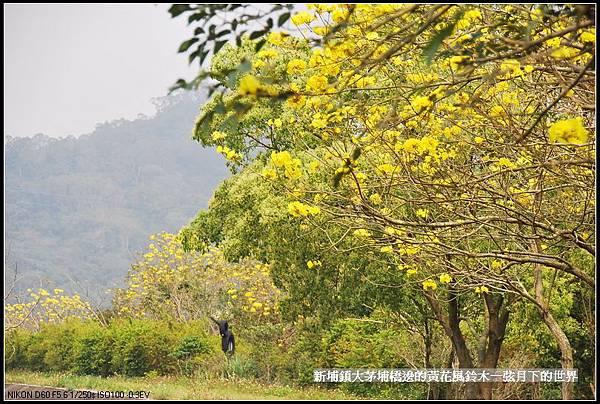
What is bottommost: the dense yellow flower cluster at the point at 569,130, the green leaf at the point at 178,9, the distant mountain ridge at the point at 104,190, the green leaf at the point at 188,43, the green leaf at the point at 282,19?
the dense yellow flower cluster at the point at 569,130

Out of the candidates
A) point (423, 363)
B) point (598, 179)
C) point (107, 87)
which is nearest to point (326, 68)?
point (598, 179)

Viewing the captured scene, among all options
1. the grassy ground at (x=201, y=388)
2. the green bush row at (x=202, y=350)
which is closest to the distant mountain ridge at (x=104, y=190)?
the green bush row at (x=202, y=350)

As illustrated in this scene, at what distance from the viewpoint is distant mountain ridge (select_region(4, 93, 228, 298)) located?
53.2m

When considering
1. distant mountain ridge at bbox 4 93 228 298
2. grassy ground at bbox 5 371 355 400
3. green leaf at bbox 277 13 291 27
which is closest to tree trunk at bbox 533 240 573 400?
grassy ground at bbox 5 371 355 400

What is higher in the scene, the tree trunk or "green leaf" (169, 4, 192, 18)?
"green leaf" (169, 4, 192, 18)

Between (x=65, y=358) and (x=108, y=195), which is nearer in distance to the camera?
(x=65, y=358)

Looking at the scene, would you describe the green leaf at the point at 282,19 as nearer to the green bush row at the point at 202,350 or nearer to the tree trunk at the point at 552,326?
the tree trunk at the point at 552,326

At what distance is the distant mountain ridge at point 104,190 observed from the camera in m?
53.2

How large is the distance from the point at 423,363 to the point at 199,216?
3.94m

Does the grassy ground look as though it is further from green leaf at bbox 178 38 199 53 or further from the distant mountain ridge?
the distant mountain ridge

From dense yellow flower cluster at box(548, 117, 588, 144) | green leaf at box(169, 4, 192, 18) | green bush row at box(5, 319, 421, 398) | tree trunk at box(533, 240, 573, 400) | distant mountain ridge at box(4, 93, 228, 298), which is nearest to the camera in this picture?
green leaf at box(169, 4, 192, 18)

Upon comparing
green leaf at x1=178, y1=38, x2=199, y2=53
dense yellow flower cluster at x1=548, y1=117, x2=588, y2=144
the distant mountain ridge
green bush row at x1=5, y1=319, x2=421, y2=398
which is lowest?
green bush row at x1=5, y1=319, x2=421, y2=398

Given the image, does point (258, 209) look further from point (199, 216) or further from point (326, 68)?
point (326, 68)

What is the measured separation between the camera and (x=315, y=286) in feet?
31.0
